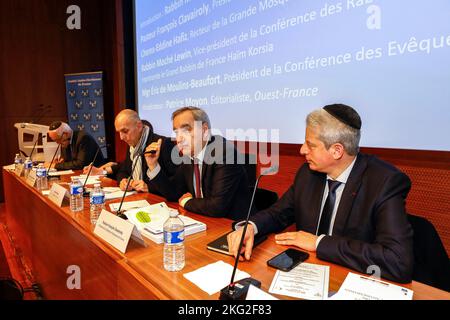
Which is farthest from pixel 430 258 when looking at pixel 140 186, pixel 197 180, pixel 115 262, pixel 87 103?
pixel 87 103

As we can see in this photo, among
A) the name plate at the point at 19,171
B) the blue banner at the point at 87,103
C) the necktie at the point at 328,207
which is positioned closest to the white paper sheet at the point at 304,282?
the necktie at the point at 328,207

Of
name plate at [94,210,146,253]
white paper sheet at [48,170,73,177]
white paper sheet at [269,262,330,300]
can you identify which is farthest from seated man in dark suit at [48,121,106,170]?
white paper sheet at [269,262,330,300]

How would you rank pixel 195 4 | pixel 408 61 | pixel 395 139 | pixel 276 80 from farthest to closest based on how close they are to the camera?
pixel 195 4
pixel 276 80
pixel 395 139
pixel 408 61

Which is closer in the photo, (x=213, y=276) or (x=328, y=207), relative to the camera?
(x=213, y=276)

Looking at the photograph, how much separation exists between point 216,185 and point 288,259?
833 mm

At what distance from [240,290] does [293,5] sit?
2279 millimetres

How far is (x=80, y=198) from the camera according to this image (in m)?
2.02

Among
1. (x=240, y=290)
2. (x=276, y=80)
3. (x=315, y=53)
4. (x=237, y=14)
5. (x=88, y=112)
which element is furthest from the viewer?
(x=88, y=112)

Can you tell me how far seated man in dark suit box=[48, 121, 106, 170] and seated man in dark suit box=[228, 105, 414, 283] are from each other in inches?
111

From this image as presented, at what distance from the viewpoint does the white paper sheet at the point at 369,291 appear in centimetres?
95

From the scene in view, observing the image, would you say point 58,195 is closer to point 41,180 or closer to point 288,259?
point 41,180

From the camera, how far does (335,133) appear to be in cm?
141
